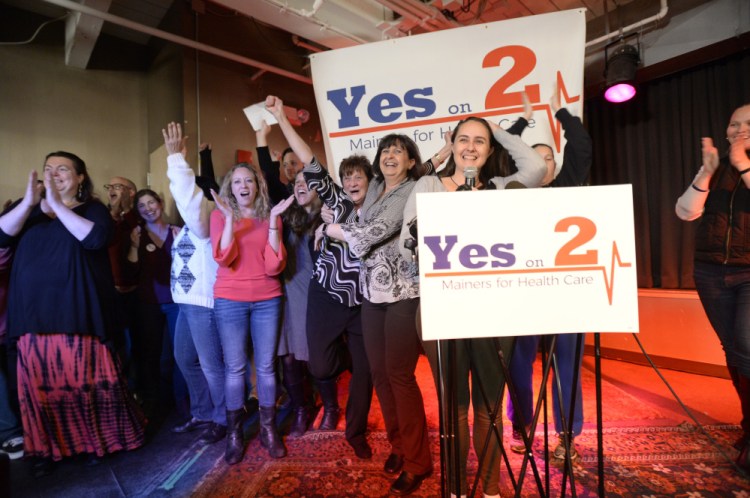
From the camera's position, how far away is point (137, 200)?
282 cm

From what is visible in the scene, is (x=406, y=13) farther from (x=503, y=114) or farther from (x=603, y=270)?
(x=603, y=270)

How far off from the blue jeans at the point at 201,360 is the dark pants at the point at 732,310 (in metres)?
2.79

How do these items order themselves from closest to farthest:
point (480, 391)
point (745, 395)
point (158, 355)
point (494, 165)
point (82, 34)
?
point (480, 391), point (494, 165), point (745, 395), point (158, 355), point (82, 34)

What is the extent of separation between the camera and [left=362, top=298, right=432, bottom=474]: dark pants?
68.5 inches

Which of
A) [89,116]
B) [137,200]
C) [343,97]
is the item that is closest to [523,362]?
[343,97]

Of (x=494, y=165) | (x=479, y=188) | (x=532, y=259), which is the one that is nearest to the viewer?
(x=532, y=259)

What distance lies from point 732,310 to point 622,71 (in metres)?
2.59

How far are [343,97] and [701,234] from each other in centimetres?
224

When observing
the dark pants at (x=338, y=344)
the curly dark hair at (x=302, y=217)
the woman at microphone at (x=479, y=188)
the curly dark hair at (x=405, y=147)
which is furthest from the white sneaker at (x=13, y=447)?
the curly dark hair at (x=405, y=147)

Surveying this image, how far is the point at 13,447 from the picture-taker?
231cm

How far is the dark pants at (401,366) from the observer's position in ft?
5.71

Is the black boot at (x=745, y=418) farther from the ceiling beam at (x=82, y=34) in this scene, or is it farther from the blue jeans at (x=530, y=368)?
the ceiling beam at (x=82, y=34)

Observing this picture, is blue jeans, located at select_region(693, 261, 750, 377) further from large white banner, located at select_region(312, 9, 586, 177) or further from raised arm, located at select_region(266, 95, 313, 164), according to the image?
raised arm, located at select_region(266, 95, 313, 164)

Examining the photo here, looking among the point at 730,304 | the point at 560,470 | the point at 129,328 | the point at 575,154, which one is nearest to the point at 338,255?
the point at 575,154
